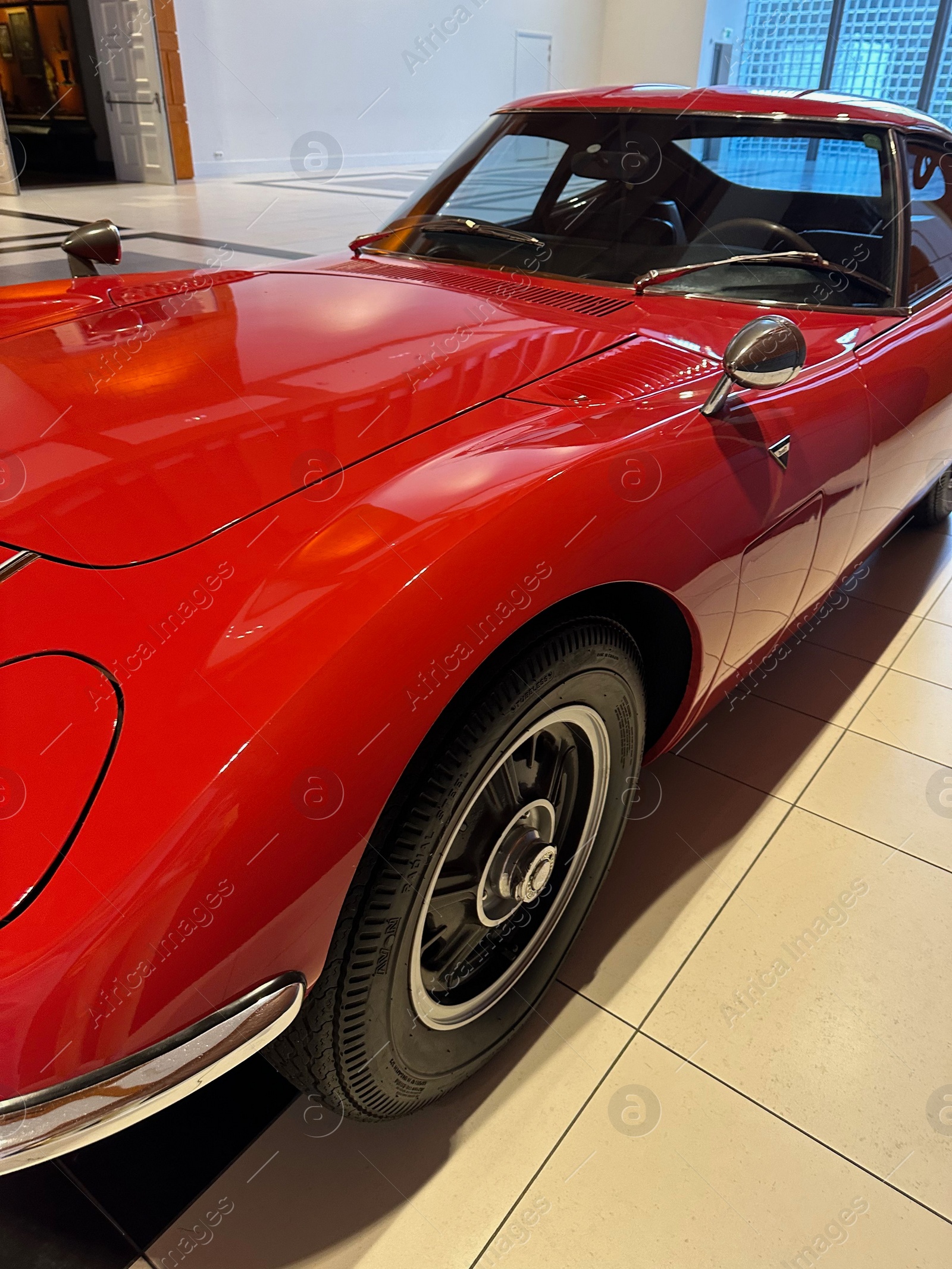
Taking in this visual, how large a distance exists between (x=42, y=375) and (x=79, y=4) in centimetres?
1290

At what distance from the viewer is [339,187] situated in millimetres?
10633

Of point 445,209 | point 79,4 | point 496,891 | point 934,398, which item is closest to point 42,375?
point 496,891

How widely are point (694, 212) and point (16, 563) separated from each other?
1.66 m

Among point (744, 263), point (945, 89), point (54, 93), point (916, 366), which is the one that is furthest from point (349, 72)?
point (916, 366)

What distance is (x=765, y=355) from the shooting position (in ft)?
4.04

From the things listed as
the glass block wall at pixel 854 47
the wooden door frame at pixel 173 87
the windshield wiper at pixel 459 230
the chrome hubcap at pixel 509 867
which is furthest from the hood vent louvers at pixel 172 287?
the glass block wall at pixel 854 47

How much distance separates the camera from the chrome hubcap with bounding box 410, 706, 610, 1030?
116cm

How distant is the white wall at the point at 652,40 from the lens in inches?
544

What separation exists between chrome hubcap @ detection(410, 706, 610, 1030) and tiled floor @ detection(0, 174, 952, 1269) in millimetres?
174

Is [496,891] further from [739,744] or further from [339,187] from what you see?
[339,187]

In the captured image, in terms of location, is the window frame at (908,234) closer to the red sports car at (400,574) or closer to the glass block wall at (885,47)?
the red sports car at (400,574)

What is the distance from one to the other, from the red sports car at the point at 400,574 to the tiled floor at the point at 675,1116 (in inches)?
5.6

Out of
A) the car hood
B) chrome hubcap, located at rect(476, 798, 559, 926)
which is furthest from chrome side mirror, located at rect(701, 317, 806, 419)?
chrome hubcap, located at rect(476, 798, 559, 926)

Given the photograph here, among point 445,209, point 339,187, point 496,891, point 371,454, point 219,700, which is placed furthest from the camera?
point 339,187
